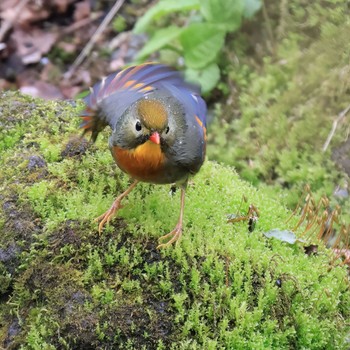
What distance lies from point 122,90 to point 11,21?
4.89 meters

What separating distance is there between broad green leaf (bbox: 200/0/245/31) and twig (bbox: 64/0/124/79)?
7.04ft

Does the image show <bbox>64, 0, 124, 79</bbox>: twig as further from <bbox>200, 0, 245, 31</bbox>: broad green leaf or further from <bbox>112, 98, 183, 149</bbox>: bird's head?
<bbox>112, 98, 183, 149</bbox>: bird's head

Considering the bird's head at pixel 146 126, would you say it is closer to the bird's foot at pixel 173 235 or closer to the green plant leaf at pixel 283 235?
the bird's foot at pixel 173 235

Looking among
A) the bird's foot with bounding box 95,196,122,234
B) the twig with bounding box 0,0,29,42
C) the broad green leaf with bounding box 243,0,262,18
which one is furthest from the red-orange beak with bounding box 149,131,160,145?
the twig with bounding box 0,0,29,42

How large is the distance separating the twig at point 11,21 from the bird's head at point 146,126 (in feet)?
16.9

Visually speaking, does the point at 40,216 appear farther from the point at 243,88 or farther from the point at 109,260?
the point at 243,88

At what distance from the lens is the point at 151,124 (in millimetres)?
2922

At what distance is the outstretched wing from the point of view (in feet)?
11.1

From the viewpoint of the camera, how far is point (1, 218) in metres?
3.28

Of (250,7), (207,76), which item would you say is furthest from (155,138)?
(250,7)

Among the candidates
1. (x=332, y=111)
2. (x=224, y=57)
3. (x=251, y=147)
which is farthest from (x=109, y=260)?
(x=224, y=57)

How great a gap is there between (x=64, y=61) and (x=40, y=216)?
4.79 m

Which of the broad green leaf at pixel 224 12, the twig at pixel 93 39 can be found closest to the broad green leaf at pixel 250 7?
the broad green leaf at pixel 224 12

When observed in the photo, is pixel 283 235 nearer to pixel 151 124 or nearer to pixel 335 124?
pixel 151 124
